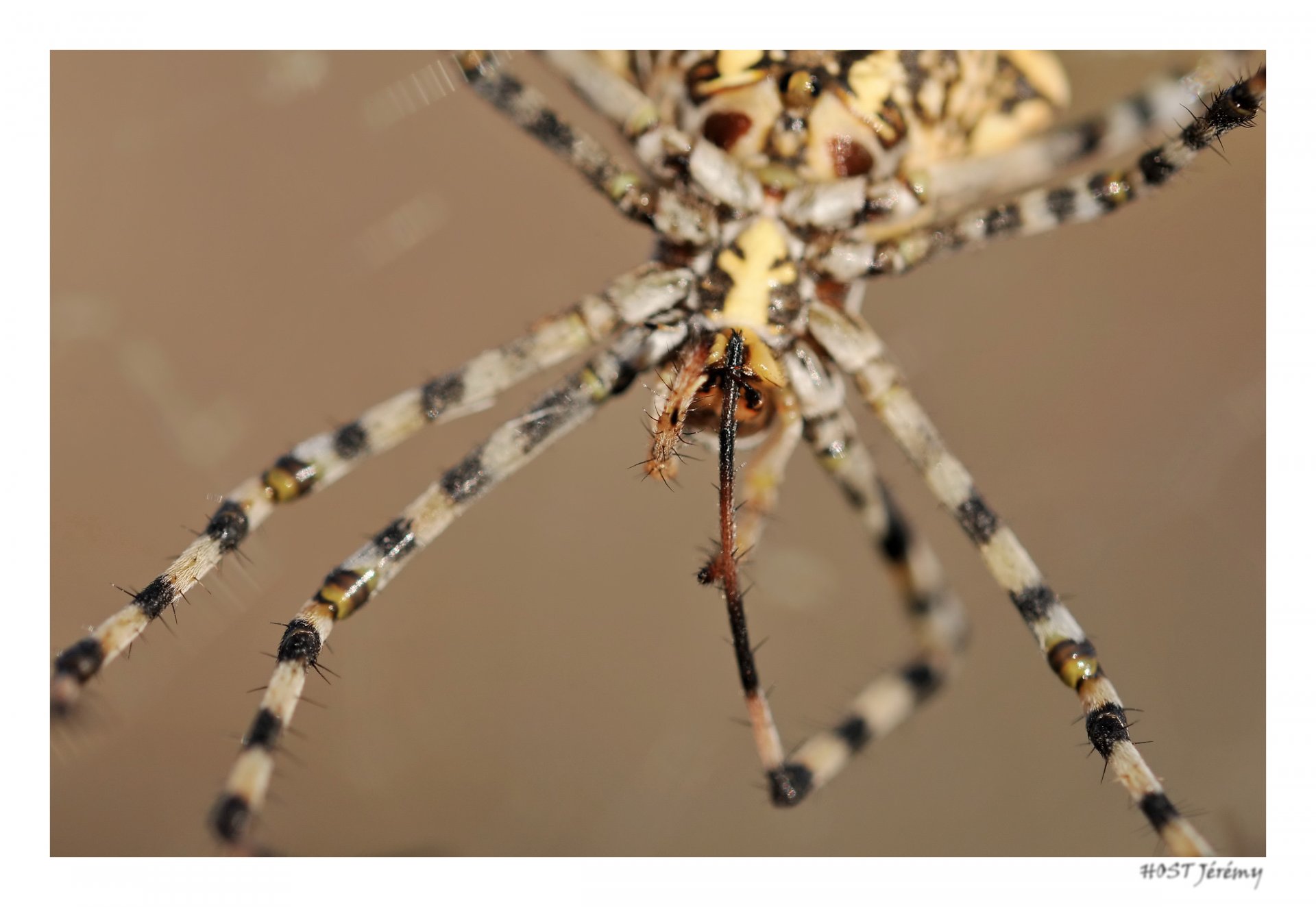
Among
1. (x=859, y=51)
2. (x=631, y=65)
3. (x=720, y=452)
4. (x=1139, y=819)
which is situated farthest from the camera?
(x=631, y=65)

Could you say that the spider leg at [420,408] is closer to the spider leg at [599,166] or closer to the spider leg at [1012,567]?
the spider leg at [599,166]

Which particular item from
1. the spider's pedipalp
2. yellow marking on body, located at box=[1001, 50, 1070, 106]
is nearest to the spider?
yellow marking on body, located at box=[1001, 50, 1070, 106]

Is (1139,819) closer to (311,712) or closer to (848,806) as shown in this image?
(311,712)

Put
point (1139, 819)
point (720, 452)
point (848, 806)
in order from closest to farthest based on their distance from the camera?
point (720, 452), point (1139, 819), point (848, 806)

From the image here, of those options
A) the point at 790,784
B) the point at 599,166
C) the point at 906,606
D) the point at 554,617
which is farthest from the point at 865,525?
the point at 554,617

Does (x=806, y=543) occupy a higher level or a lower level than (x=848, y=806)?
higher

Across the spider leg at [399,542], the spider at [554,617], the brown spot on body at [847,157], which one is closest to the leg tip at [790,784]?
the spider leg at [399,542]

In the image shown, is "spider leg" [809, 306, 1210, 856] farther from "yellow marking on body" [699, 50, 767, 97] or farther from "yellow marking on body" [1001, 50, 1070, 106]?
"yellow marking on body" [1001, 50, 1070, 106]
